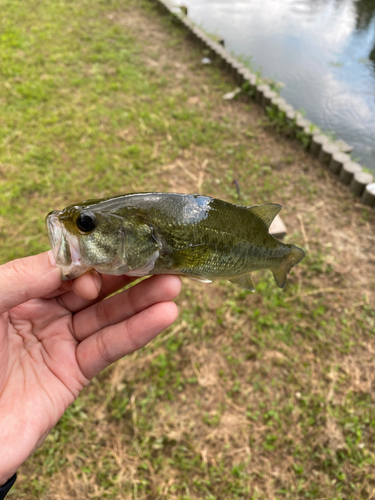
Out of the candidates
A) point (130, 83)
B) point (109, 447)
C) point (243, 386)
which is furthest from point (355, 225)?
point (130, 83)

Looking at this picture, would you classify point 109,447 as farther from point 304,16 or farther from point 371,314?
point 304,16

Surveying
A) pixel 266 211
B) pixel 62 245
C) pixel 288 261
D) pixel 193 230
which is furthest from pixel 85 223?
pixel 288 261

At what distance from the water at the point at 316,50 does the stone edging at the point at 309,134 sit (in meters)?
0.60

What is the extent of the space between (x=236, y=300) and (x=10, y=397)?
2.47 meters

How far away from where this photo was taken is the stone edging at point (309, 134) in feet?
14.7

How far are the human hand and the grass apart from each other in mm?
1108

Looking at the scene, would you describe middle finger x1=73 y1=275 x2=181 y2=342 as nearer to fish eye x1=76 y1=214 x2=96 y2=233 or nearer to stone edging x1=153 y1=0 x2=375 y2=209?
fish eye x1=76 y1=214 x2=96 y2=233

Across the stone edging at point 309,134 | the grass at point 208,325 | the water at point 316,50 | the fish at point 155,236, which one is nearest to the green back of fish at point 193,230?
the fish at point 155,236

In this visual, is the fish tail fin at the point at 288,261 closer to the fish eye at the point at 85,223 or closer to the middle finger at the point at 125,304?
the middle finger at the point at 125,304

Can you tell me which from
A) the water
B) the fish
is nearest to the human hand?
the fish

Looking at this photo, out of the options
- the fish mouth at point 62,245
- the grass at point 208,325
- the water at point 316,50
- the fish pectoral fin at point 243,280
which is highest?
the water at point 316,50

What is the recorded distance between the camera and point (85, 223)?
5.53 ft

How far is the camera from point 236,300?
144 inches

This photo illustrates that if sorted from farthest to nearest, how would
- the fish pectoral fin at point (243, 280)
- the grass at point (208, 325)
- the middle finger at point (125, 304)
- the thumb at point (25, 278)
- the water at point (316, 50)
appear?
the water at point (316, 50) → the grass at point (208, 325) → the fish pectoral fin at point (243, 280) → the middle finger at point (125, 304) → the thumb at point (25, 278)
